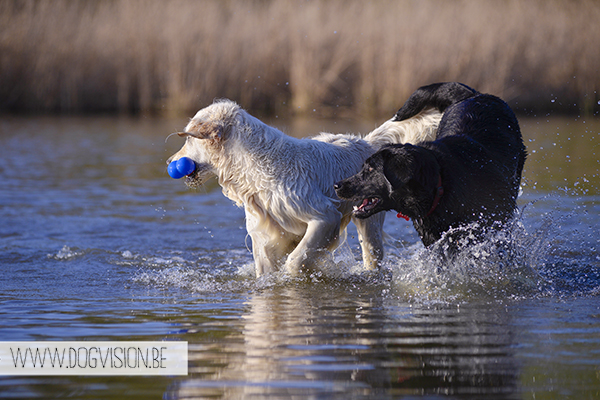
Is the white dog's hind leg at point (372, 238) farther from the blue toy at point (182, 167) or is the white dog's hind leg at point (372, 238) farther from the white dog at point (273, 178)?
the blue toy at point (182, 167)

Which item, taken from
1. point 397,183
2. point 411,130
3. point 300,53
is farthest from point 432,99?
point 300,53

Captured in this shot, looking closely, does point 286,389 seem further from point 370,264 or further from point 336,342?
point 370,264

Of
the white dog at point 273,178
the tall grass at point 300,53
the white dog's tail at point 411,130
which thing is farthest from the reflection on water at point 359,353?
the tall grass at point 300,53

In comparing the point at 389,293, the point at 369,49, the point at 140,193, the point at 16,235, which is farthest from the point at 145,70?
the point at 389,293

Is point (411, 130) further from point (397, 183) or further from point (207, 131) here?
point (207, 131)

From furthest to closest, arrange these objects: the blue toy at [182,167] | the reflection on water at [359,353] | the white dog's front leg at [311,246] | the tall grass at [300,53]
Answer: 1. the tall grass at [300,53]
2. the blue toy at [182,167]
3. the white dog's front leg at [311,246]
4. the reflection on water at [359,353]

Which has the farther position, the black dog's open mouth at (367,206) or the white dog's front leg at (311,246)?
the white dog's front leg at (311,246)

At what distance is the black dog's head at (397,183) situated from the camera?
4.64 m

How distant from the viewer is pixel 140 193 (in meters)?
10.3

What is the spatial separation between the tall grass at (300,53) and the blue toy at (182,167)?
1109 cm

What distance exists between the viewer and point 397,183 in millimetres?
4711

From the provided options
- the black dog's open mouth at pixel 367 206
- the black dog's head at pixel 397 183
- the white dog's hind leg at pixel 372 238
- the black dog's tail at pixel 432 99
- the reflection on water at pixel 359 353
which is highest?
the black dog's tail at pixel 432 99

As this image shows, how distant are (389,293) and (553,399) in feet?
7.39

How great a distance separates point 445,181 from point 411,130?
5.16ft
